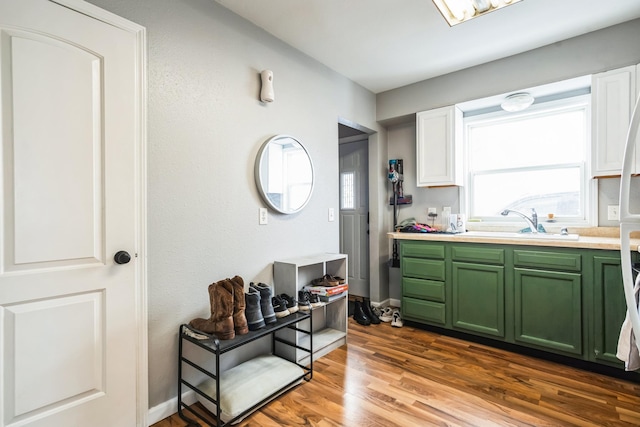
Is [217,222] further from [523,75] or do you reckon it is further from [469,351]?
[523,75]

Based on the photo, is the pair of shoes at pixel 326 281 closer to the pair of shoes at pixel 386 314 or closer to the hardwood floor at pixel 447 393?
the hardwood floor at pixel 447 393

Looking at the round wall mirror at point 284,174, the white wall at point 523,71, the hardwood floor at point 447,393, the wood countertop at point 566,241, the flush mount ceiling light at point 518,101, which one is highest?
the white wall at point 523,71

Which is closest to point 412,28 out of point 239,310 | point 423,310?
point 239,310

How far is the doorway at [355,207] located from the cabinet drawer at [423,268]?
966 millimetres

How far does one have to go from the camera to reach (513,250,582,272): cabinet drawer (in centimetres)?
216

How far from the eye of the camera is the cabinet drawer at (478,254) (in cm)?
248

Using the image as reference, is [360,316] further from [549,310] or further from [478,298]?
[549,310]

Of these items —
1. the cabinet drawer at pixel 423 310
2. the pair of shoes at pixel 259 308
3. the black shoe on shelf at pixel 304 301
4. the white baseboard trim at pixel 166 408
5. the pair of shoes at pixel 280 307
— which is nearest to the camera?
the white baseboard trim at pixel 166 408

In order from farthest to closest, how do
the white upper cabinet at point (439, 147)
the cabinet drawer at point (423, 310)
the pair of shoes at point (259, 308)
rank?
the white upper cabinet at point (439, 147) < the cabinet drawer at point (423, 310) < the pair of shoes at point (259, 308)

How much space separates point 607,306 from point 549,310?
1.08 feet

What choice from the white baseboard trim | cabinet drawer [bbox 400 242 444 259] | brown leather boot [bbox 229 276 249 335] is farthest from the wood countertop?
the white baseboard trim

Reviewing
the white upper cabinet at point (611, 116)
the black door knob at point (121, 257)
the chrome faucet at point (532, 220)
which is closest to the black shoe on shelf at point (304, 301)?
the black door knob at point (121, 257)

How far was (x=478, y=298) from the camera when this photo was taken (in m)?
2.58

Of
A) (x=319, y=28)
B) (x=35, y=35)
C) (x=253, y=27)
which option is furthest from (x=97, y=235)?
(x=319, y=28)
